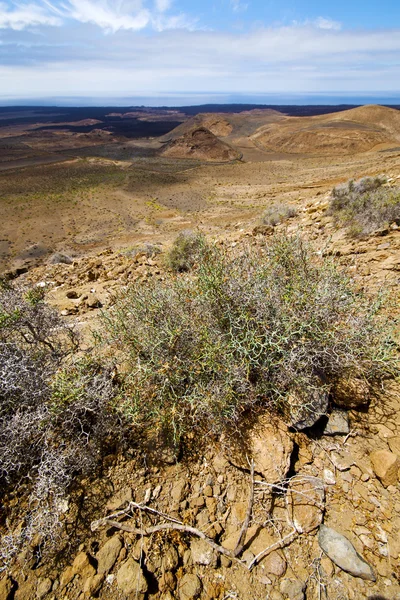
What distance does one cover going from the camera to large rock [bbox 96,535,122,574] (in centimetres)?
178

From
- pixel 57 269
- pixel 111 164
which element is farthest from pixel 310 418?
pixel 111 164

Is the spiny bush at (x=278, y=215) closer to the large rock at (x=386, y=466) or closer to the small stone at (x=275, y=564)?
the large rock at (x=386, y=466)

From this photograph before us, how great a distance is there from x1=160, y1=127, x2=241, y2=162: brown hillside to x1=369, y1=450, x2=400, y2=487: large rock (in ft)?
135

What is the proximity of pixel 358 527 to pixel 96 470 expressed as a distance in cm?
179

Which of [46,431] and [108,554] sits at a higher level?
[46,431]

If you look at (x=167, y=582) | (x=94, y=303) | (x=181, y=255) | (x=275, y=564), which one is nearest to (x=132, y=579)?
(x=167, y=582)

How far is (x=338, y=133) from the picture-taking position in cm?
3856

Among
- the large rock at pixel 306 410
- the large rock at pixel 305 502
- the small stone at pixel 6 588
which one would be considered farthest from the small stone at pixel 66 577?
the large rock at pixel 306 410

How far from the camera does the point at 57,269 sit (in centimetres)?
1008

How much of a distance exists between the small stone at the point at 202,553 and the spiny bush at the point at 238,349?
66 cm

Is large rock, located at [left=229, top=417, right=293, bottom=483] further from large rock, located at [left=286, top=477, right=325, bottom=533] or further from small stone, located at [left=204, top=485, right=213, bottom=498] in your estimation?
small stone, located at [left=204, top=485, right=213, bottom=498]

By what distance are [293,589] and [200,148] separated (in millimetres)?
45340

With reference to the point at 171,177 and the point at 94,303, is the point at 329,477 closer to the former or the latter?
the point at 94,303

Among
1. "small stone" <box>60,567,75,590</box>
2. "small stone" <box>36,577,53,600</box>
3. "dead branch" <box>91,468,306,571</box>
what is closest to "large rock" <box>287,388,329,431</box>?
"dead branch" <box>91,468,306,571</box>
